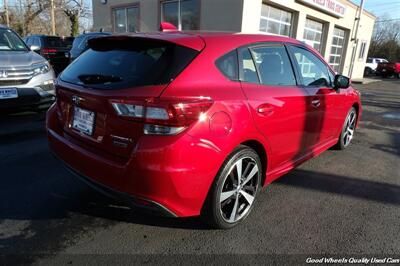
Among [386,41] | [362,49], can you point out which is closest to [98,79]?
[362,49]

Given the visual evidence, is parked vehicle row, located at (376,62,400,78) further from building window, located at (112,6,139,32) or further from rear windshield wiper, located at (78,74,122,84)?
rear windshield wiper, located at (78,74,122,84)

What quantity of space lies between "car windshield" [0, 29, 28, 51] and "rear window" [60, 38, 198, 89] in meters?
4.59

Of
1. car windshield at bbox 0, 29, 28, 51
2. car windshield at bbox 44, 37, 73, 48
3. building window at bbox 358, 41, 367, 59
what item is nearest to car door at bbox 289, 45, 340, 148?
car windshield at bbox 0, 29, 28, 51

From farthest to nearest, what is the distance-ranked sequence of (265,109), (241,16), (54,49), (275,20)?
(54,49) < (275,20) < (241,16) < (265,109)

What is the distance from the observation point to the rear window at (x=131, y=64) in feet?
7.64

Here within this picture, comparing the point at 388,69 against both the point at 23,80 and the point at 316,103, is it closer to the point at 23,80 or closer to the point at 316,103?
the point at 316,103

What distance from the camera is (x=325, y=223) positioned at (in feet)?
9.83

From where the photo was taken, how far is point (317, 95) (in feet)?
12.2

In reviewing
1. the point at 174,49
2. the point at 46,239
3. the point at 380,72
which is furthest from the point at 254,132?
the point at 380,72

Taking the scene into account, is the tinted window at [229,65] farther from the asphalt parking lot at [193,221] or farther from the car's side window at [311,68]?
the asphalt parking lot at [193,221]

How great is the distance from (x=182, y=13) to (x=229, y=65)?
11523 mm

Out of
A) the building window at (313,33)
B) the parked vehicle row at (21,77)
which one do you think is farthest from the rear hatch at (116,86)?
the building window at (313,33)

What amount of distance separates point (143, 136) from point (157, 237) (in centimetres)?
96

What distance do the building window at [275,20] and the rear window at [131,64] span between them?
11001 mm
